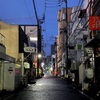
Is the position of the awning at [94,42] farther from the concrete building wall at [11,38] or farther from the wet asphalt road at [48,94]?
the concrete building wall at [11,38]

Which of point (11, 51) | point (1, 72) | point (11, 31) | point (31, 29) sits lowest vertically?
point (1, 72)

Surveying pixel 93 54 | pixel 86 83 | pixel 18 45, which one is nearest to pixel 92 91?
pixel 86 83

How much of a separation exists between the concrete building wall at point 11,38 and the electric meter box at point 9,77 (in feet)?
87.9

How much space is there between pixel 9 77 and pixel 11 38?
28.0 meters

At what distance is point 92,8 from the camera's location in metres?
36.7

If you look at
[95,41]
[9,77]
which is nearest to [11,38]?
[9,77]

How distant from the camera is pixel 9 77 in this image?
90.4 feet

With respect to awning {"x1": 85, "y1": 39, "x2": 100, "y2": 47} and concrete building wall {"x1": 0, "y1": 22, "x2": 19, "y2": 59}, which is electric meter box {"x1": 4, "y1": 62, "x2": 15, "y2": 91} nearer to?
awning {"x1": 85, "y1": 39, "x2": 100, "y2": 47}

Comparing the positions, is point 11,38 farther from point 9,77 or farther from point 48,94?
Answer: point 48,94

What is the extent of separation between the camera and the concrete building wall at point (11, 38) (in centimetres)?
5459

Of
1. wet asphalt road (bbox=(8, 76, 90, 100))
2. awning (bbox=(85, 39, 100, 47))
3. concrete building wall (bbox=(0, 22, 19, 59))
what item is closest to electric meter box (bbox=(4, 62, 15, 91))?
wet asphalt road (bbox=(8, 76, 90, 100))

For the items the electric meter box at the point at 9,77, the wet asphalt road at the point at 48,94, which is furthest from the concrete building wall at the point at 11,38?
the electric meter box at the point at 9,77

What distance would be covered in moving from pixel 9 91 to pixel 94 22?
9027mm

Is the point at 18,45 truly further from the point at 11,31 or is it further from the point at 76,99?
the point at 76,99
